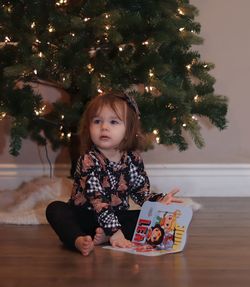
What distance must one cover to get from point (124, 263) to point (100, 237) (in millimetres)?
232

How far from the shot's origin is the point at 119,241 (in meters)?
1.97

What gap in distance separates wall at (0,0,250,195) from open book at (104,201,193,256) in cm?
118

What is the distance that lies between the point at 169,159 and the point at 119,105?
1.20 metres

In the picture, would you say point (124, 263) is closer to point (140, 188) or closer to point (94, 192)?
point (94, 192)

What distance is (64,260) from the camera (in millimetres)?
1832

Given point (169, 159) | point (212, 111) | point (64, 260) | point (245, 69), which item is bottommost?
point (64, 260)

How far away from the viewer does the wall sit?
10.5ft

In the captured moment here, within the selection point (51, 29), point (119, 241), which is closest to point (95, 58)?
point (51, 29)

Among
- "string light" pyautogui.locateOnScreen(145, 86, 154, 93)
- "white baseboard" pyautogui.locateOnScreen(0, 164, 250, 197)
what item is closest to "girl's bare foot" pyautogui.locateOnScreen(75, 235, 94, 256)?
"string light" pyautogui.locateOnScreen(145, 86, 154, 93)

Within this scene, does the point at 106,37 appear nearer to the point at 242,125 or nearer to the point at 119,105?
the point at 119,105

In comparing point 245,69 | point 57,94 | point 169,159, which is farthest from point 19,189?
point 245,69

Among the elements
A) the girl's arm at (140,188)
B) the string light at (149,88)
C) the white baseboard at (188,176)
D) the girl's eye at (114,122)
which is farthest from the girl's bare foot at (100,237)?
the white baseboard at (188,176)

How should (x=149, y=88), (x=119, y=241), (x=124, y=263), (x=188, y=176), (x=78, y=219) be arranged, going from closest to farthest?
1. (x=124, y=263)
2. (x=119, y=241)
3. (x=78, y=219)
4. (x=149, y=88)
5. (x=188, y=176)

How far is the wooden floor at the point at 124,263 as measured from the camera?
5.26 ft
